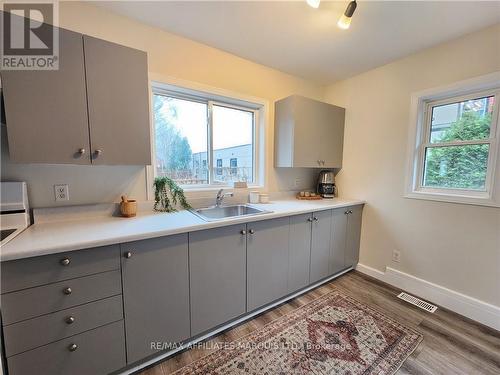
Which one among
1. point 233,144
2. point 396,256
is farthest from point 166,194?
point 396,256

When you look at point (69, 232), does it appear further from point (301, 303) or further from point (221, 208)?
point (301, 303)

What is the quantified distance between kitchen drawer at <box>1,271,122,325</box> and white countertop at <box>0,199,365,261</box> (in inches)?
7.5

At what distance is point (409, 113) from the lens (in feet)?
6.81

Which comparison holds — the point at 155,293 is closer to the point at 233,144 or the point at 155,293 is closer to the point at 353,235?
the point at 233,144

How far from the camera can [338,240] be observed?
7.49 feet

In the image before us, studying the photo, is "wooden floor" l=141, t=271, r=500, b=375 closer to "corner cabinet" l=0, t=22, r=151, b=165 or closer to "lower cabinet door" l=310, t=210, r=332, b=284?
"lower cabinet door" l=310, t=210, r=332, b=284

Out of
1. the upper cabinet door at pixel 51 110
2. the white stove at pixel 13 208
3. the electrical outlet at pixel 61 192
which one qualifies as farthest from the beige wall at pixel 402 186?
the white stove at pixel 13 208

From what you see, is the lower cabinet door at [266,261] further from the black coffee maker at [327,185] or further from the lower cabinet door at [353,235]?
the black coffee maker at [327,185]

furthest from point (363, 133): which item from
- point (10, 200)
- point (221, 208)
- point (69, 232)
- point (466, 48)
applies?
point (10, 200)

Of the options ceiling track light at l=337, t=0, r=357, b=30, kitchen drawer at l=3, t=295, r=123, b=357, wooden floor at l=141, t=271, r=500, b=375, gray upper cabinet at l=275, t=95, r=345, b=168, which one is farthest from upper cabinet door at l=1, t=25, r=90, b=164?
gray upper cabinet at l=275, t=95, r=345, b=168

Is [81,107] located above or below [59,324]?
above

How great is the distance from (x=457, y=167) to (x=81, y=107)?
3005mm

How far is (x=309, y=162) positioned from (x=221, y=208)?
1.15 meters

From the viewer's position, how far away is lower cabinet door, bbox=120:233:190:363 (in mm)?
1183
